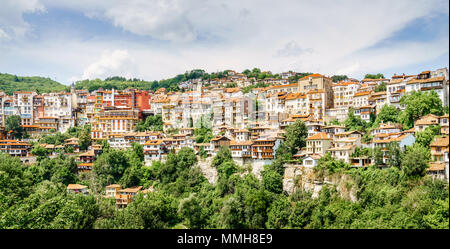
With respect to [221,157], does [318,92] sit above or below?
above

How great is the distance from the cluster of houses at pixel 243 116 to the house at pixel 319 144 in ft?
0.13

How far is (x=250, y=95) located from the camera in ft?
78.6

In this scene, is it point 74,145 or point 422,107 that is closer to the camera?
point 422,107

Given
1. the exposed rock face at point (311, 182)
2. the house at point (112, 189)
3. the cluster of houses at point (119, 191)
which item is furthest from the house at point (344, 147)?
the house at point (112, 189)

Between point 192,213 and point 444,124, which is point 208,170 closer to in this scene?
point 192,213

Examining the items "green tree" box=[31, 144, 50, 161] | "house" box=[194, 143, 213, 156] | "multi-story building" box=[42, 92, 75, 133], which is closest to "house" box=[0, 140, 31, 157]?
"green tree" box=[31, 144, 50, 161]

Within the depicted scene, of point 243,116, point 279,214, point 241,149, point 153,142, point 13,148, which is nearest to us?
point 279,214

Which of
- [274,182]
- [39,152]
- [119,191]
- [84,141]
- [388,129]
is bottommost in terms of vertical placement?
[119,191]

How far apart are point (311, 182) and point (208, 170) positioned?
18.3 ft

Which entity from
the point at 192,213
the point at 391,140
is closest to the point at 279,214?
the point at 192,213

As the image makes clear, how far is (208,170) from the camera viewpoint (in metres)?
17.1

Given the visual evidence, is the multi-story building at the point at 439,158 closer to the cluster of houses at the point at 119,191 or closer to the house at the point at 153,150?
the cluster of houses at the point at 119,191

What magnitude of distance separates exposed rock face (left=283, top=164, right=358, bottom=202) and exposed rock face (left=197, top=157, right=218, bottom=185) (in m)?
3.79
